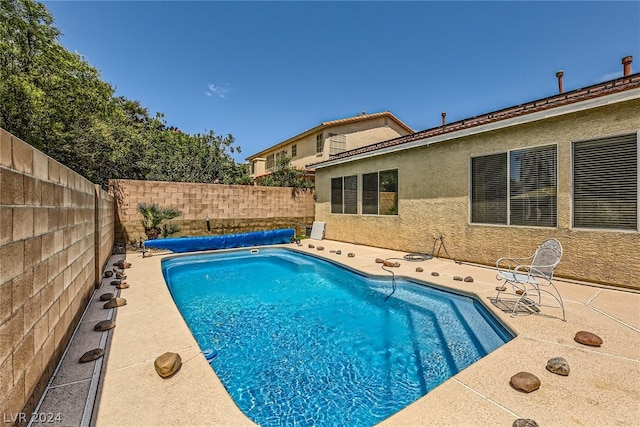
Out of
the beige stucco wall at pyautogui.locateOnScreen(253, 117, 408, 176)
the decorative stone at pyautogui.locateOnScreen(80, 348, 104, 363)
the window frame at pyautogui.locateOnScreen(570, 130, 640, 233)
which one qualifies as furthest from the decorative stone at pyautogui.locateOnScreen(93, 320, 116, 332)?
the beige stucco wall at pyautogui.locateOnScreen(253, 117, 408, 176)

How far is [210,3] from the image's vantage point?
402 inches

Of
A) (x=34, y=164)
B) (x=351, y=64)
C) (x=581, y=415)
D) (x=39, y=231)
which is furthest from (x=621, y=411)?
(x=351, y=64)

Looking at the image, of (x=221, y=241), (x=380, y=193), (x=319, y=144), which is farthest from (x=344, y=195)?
(x=319, y=144)

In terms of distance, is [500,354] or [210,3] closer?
[500,354]

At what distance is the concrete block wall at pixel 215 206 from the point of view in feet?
32.8

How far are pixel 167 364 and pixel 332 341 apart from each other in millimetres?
2285

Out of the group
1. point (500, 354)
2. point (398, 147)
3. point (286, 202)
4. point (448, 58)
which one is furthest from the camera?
point (286, 202)

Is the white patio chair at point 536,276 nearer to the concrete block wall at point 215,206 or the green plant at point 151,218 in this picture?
the concrete block wall at point 215,206

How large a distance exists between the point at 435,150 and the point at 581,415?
23.9ft

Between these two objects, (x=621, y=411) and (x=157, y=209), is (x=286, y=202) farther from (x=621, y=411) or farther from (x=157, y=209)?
(x=621, y=411)

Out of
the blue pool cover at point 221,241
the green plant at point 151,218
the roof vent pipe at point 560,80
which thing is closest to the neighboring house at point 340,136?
the blue pool cover at point 221,241

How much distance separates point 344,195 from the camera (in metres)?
11.9

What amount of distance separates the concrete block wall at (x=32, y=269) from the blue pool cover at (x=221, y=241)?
641 cm

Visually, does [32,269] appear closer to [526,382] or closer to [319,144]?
[526,382]
